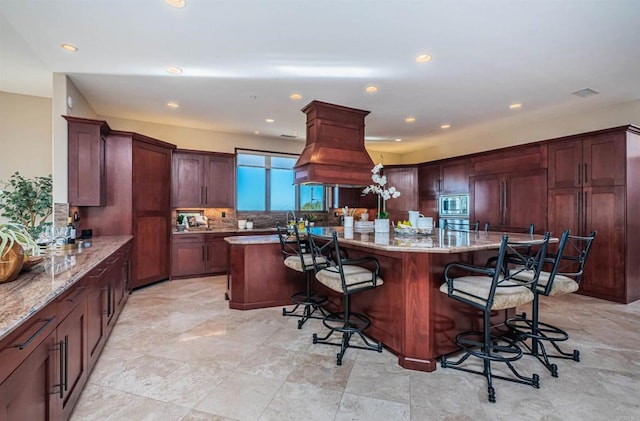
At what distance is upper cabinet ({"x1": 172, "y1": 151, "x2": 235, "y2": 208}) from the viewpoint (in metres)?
5.73

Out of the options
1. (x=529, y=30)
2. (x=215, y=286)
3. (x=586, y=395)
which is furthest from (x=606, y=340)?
(x=215, y=286)

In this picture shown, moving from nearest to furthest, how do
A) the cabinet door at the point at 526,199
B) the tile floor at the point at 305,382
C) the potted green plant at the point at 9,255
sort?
the potted green plant at the point at 9,255 < the tile floor at the point at 305,382 < the cabinet door at the point at 526,199

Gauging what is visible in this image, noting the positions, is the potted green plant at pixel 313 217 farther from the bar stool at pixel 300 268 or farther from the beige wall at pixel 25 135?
the beige wall at pixel 25 135

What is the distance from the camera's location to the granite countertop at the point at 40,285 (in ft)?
3.79

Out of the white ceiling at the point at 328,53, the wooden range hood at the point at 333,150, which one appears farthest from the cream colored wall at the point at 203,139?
the wooden range hood at the point at 333,150

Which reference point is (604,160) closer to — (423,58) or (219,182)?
(423,58)

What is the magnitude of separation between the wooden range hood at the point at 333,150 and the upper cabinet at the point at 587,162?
2942 mm

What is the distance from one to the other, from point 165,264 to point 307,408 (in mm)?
4268

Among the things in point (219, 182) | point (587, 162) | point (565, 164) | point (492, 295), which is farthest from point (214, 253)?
point (587, 162)

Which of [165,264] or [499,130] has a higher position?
[499,130]

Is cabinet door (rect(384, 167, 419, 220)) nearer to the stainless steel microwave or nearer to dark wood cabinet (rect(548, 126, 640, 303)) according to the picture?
the stainless steel microwave

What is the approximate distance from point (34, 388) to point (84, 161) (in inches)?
135

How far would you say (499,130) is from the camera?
6266 mm

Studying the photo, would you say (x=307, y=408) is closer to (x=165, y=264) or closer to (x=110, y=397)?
(x=110, y=397)
